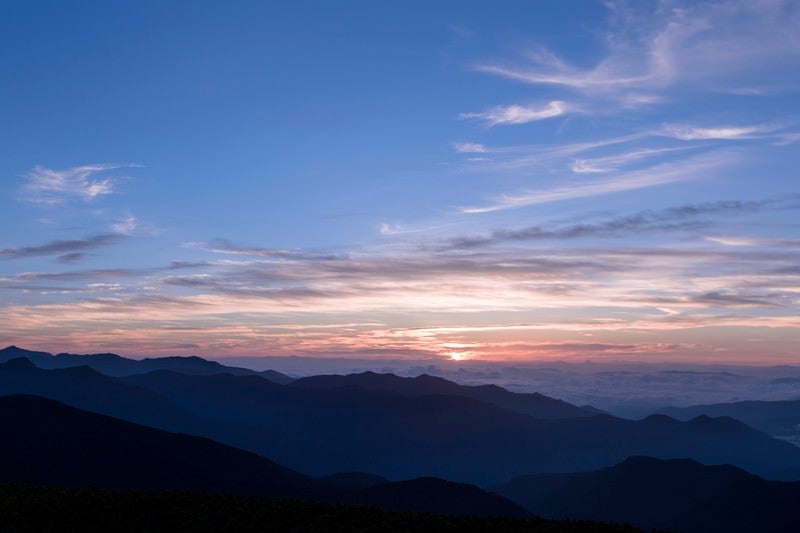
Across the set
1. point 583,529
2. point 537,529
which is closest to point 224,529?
point 537,529

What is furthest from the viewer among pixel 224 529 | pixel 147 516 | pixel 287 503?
pixel 287 503

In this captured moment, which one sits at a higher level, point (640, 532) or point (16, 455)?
point (640, 532)

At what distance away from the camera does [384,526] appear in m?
52.1

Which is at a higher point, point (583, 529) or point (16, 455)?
point (583, 529)

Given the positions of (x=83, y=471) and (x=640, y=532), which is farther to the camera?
(x=83, y=471)

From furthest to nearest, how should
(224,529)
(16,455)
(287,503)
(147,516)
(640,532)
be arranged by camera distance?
(16,455) < (287,503) < (147,516) < (224,529) < (640,532)

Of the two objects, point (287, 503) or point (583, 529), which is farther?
point (287, 503)

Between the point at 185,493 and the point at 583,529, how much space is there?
3665cm

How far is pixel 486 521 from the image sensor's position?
54219 mm

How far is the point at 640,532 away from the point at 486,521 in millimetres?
11913

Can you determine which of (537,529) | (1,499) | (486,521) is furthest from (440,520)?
(1,499)

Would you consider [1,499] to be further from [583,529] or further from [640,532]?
[640,532]

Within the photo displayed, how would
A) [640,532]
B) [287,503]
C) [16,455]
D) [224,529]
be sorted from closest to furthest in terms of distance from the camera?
[640,532]
[224,529]
[287,503]
[16,455]

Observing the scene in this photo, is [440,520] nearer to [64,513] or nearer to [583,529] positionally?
[583,529]
